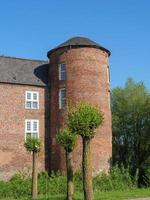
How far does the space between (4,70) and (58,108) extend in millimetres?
6150

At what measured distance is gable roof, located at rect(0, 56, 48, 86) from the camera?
40.4 m

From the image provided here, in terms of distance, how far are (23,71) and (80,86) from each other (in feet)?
20.6

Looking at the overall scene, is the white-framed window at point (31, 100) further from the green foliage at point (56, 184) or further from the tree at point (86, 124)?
the tree at point (86, 124)

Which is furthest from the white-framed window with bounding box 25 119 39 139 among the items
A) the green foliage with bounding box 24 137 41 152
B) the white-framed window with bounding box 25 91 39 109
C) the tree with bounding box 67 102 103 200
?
the tree with bounding box 67 102 103 200

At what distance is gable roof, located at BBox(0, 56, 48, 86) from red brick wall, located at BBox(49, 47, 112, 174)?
7.11 feet

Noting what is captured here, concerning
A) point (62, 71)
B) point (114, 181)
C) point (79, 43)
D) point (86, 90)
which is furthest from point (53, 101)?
point (114, 181)

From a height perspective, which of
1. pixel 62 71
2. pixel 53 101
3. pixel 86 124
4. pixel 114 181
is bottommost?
pixel 114 181

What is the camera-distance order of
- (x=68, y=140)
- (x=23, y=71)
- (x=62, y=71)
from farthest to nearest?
(x=23, y=71) → (x=62, y=71) → (x=68, y=140)

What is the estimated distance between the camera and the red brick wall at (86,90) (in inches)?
1502

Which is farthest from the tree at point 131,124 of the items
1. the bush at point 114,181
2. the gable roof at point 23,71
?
the gable roof at point 23,71

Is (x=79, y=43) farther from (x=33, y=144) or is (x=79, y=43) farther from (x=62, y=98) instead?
(x=33, y=144)

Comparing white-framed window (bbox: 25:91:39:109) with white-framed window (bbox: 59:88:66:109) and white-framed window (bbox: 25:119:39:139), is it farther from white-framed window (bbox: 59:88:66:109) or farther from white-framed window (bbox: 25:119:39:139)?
white-framed window (bbox: 59:88:66:109)

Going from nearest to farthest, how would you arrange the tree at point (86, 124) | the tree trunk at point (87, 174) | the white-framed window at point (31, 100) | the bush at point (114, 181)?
the tree trunk at point (87, 174) < the tree at point (86, 124) < the bush at point (114, 181) < the white-framed window at point (31, 100)

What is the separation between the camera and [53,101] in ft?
133
